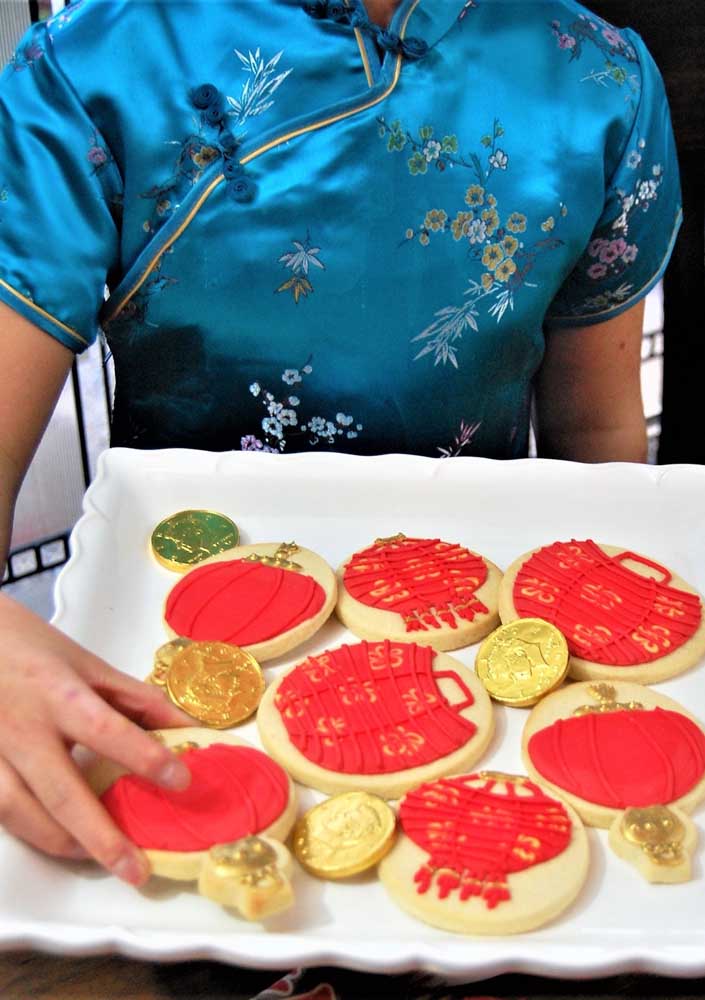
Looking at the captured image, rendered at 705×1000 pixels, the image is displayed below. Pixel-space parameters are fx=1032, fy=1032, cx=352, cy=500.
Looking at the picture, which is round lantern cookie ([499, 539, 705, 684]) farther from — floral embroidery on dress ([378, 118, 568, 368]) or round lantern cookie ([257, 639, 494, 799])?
floral embroidery on dress ([378, 118, 568, 368])

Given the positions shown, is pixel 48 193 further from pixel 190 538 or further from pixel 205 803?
pixel 205 803

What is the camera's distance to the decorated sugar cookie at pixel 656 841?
0.64 metres

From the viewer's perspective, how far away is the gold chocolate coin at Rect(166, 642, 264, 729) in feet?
2.49

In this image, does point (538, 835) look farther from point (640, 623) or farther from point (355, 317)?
point (355, 317)

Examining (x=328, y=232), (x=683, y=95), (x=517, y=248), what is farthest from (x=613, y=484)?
(x=683, y=95)

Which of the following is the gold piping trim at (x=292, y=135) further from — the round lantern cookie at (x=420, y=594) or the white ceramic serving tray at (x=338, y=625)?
the round lantern cookie at (x=420, y=594)

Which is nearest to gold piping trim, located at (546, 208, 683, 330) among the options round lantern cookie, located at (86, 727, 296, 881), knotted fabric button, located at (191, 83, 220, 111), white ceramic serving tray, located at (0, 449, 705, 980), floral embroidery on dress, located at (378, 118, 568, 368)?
floral embroidery on dress, located at (378, 118, 568, 368)

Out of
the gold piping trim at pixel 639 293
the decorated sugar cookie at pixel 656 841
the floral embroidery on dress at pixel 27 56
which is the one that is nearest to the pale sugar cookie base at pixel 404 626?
the decorated sugar cookie at pixel 656 841

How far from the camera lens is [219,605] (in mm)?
865

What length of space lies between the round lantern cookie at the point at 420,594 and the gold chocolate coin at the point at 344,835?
20 cm

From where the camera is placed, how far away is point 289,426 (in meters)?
1.09

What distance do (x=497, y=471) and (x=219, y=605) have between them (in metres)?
0.32

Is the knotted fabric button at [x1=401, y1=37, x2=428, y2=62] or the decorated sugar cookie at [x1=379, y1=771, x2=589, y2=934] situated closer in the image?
the decorated sugar cookie at [x1=379, y1=771, x2=589, y2=934]

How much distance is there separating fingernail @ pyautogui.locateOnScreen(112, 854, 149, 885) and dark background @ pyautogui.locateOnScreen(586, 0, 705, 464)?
114 centimetres
